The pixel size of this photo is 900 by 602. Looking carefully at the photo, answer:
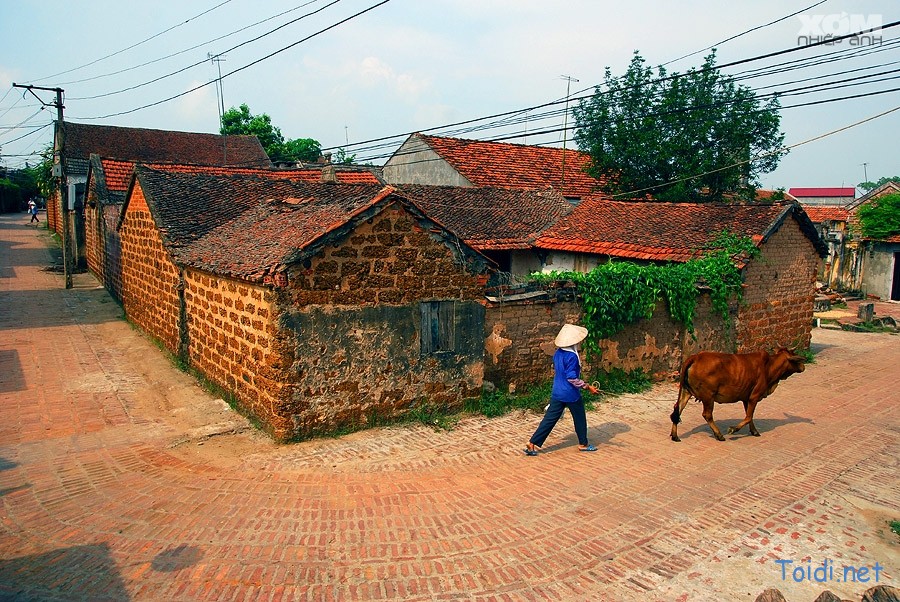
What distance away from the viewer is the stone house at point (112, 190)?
1839 centimetres

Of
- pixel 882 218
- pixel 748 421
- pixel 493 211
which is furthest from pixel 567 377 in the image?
pixel 882 218

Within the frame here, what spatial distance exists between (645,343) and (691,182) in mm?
13539

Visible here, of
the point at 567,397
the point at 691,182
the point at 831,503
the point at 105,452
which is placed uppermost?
the point at 691,182

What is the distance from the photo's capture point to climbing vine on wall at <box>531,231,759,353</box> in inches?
439

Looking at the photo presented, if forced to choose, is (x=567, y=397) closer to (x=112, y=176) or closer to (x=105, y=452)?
(x=105, y=452)

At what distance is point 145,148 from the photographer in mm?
35250

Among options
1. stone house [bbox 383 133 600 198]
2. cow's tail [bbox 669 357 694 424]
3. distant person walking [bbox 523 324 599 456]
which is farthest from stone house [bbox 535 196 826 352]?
stone house [bbox 383 133 600 198]

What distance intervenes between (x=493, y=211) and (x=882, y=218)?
20.2 metres

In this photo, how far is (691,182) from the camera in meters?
23.4

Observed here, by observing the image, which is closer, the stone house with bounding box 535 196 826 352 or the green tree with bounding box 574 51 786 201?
the stone house with bounding box 535 196 826 352

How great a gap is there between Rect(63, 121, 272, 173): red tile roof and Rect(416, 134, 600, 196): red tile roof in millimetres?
14262

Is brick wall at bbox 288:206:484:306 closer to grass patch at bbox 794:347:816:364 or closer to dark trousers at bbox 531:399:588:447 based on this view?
dark trousers at bbox 531:399:588:447

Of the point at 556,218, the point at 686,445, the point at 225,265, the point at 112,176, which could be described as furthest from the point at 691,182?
the point at 112,176

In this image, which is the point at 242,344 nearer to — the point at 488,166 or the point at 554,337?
the point at 554,337
